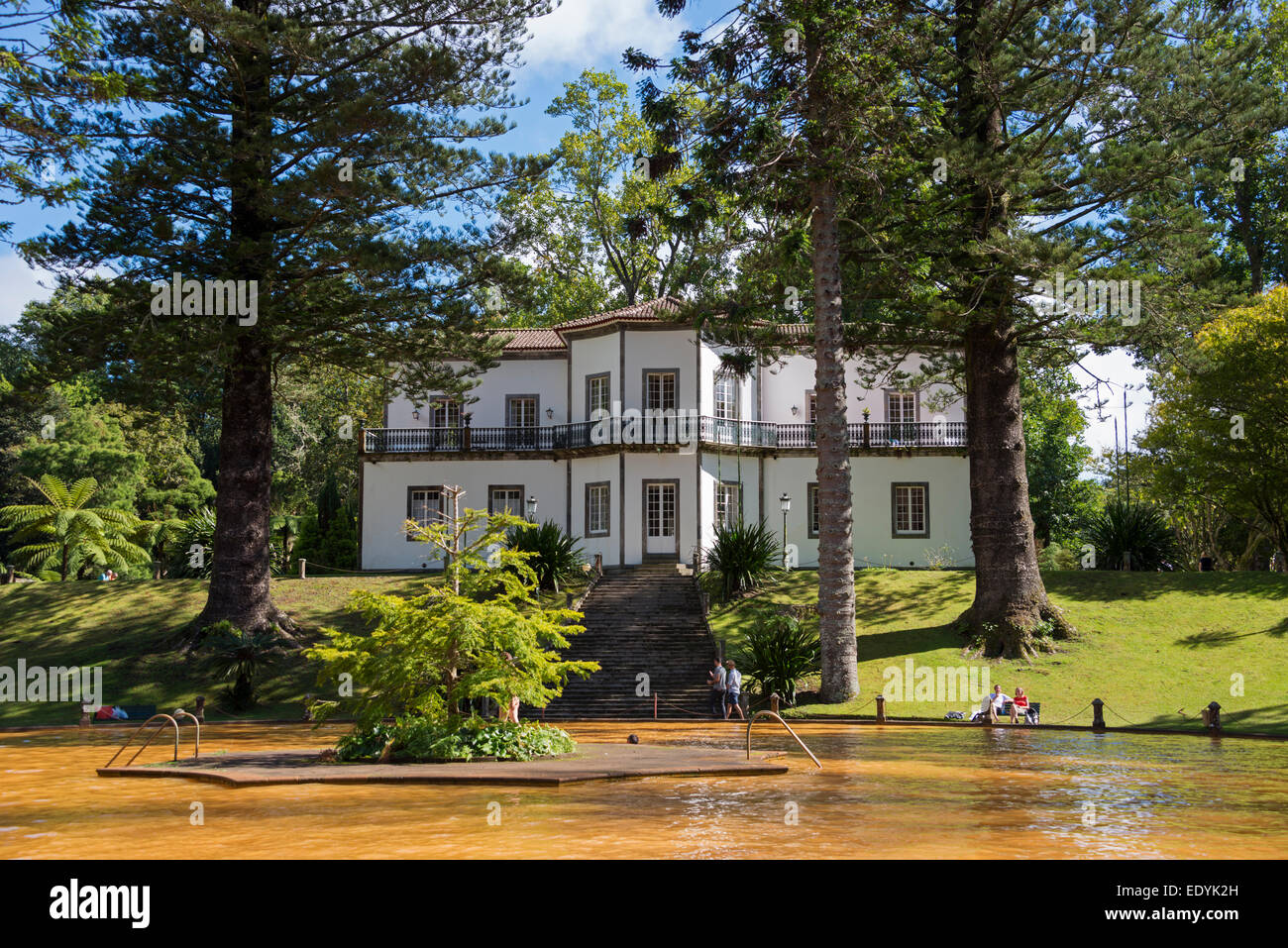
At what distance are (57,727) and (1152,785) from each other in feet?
62.2

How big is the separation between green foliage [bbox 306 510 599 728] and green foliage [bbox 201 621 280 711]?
34.7 ft

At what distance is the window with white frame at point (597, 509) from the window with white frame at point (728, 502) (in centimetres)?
358

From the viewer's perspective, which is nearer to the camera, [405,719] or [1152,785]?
[1152,785]

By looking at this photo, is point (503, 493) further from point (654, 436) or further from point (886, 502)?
point (886, 502)

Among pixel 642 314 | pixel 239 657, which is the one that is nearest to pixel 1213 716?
pixel 239 657

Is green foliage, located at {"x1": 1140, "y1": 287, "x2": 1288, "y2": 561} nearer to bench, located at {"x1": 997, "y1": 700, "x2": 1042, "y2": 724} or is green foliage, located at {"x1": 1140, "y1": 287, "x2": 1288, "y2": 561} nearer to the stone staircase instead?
bench, located at {"x1": 997, "y1": 700, "x2": 1042, "y2": 724}

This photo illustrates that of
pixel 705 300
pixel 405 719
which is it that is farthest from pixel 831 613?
pixel 405 719

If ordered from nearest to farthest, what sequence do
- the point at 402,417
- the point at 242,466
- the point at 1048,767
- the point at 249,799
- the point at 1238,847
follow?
the point at 1238,847 → the point at 249,799 → the point at 1048,767 → the point at 242,466 → the point at 402,417

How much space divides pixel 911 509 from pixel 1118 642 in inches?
509

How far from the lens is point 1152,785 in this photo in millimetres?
10641

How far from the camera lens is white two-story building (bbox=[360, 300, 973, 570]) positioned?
34812mm

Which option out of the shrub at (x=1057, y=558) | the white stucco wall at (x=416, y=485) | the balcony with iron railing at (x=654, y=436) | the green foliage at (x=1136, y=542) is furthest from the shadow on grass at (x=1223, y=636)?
the white stucco wall at (x=416, y=485)

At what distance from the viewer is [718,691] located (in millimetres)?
21703

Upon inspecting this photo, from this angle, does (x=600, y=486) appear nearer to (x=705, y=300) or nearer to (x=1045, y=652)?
(x=705, y=300)
